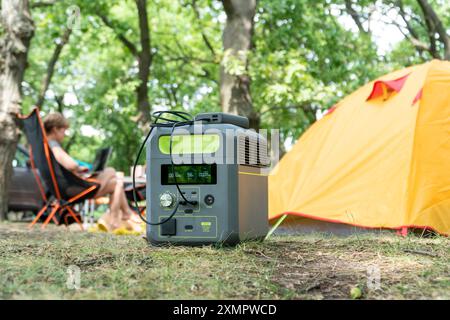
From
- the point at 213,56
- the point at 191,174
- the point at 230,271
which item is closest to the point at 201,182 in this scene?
the point at 191,174

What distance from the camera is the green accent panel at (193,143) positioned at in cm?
334

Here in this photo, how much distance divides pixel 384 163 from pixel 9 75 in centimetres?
517

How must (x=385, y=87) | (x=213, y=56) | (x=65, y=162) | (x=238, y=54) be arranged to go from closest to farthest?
(x=385, y=87) < (x=65, y=162) < (x=238, y=54) < (x=213, y=56)

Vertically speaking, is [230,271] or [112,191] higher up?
[112,191]

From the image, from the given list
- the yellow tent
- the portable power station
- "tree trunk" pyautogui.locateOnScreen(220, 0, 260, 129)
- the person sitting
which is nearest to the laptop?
the person sitting

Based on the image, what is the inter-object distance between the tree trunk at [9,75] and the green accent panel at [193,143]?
191 inches

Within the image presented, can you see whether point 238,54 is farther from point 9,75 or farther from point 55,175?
point 55,175

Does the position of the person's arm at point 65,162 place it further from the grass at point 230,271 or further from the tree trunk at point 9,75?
the grass at point 230,271

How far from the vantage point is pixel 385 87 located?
222 inches

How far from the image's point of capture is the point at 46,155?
6199 millimetres

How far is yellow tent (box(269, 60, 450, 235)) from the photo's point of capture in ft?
15.8

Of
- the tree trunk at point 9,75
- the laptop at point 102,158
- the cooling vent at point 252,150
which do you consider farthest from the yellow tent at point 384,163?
the tree trunk at point 9,75

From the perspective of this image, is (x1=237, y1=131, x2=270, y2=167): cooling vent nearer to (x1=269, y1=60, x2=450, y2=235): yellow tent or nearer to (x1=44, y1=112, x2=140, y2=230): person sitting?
(x1=269, y1=60, x2=450, y2=235): yellow tent
